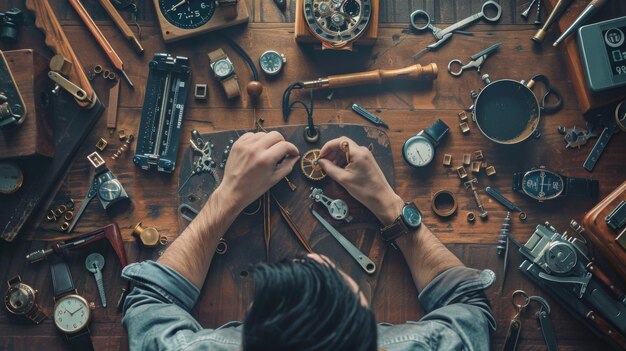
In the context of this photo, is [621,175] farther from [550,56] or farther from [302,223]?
[302,223]

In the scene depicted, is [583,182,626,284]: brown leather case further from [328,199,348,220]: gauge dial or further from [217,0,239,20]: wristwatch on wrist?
[217,0,239,20]: wristwatch on wrist

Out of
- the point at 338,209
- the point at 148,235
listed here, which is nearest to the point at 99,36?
the point at 148,235

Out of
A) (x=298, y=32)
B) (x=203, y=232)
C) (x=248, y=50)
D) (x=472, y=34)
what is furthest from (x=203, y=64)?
(x=472, y=34)

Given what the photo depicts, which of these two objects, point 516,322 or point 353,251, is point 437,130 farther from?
point 516,322

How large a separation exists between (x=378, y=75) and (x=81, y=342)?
1394 mm

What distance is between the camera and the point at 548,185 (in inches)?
89.0

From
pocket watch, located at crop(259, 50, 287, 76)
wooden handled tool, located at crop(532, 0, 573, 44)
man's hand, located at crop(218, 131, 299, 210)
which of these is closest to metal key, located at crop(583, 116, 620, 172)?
wooden handled tool, located at crop(532, 0, 573, 44)

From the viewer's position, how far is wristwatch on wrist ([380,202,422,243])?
2.15 meters

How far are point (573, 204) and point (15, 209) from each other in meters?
2.00

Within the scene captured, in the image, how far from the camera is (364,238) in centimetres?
225

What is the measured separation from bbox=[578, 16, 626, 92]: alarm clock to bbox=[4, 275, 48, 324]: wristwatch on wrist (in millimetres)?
2075

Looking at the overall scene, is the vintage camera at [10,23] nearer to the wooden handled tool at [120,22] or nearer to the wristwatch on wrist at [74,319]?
the wooden handled tool at [120,22]

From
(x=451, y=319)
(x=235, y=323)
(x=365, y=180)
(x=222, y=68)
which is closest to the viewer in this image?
(x=451, y=319)

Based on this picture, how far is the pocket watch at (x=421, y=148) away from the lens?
227cm
